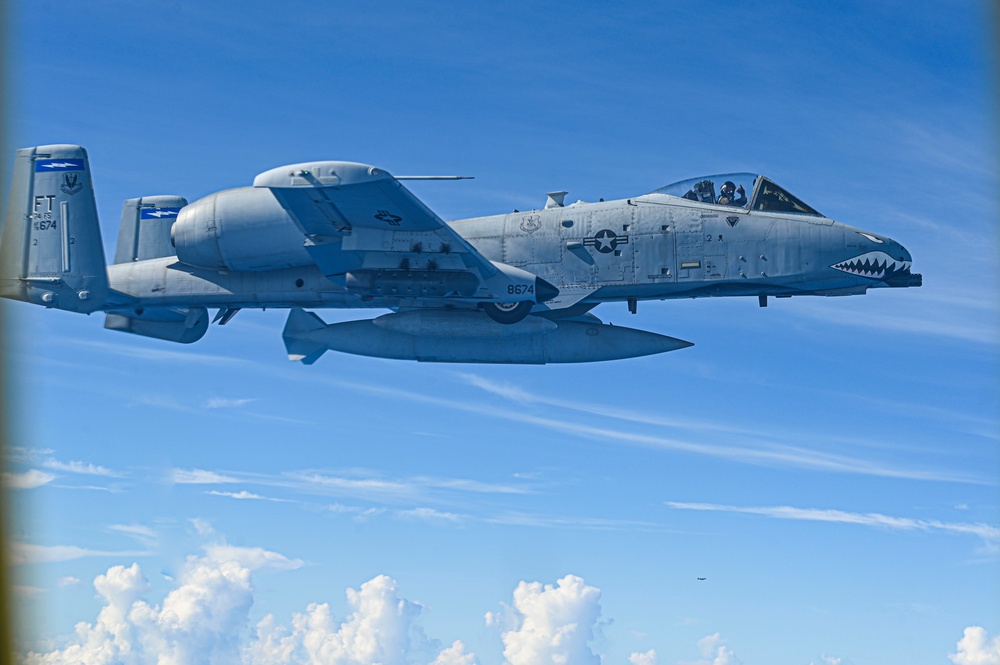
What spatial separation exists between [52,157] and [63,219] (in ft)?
5.58

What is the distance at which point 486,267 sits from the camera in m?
25.4

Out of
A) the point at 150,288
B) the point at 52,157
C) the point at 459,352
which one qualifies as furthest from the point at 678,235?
the point at 52,157

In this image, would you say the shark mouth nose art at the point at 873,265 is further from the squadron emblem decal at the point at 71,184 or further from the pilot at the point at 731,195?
→ the squadron emblem decal at the point at 71,184

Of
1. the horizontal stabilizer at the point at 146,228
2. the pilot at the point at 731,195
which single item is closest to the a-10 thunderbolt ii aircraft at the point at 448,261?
the pilot at the point at 731,195

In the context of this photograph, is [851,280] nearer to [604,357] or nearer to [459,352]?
[604,357]

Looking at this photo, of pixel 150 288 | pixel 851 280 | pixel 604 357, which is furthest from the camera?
pixel 150 288

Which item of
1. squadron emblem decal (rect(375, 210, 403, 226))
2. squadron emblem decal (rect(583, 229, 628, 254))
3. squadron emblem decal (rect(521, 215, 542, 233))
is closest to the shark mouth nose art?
squadron emblem decal (rect(583, 229, 628, 254))

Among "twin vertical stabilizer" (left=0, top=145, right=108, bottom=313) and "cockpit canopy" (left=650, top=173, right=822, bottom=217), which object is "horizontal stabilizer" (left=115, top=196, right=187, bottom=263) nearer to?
"twin vertical stabilizer" (left=0, top=145, right=108, bottom=313)

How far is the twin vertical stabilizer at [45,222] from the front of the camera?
26641 millimetres

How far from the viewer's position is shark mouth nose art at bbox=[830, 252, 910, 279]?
24484 mm

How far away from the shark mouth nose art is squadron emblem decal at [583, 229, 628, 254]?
5365 millimetres

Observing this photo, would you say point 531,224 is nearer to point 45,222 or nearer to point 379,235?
point 379,235

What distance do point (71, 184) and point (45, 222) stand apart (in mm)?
1251

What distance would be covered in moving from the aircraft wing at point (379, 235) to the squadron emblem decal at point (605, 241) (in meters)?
2.05
